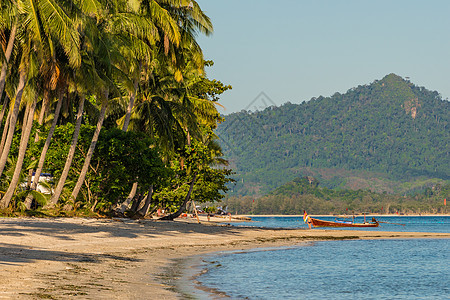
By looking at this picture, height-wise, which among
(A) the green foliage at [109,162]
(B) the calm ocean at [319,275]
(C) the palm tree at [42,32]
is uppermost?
(C) the palm tree at [42,32]

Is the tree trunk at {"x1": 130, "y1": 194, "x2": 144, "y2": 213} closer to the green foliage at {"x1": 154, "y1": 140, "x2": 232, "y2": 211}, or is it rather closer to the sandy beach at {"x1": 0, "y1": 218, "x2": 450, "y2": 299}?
the green foliage at {"x1": 154, "y1": 140, "x2": 232, "y2": 211}

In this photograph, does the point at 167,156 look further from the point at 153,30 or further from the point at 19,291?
the point at 19,291

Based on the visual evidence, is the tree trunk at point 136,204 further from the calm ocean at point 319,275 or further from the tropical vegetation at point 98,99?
the calm ocean at point 319,275

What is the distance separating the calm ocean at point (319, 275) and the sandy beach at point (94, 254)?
57.4 inches

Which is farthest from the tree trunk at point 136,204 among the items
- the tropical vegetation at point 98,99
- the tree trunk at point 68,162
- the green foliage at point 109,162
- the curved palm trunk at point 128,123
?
the tree trunk at point 68,162

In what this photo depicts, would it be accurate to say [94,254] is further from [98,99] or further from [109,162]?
[109,162]

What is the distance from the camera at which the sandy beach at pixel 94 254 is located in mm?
11695

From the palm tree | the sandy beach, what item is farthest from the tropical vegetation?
the sandy beach

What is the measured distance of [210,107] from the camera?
40281 millimetres

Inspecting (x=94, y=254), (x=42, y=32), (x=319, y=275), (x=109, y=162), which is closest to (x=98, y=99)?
Result: (x=109, y=162)

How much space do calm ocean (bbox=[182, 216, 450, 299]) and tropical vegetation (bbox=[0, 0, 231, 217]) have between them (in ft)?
32.9

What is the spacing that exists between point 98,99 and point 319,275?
1470 centimetres

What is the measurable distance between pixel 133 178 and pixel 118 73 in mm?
6944

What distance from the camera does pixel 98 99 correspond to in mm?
29297
